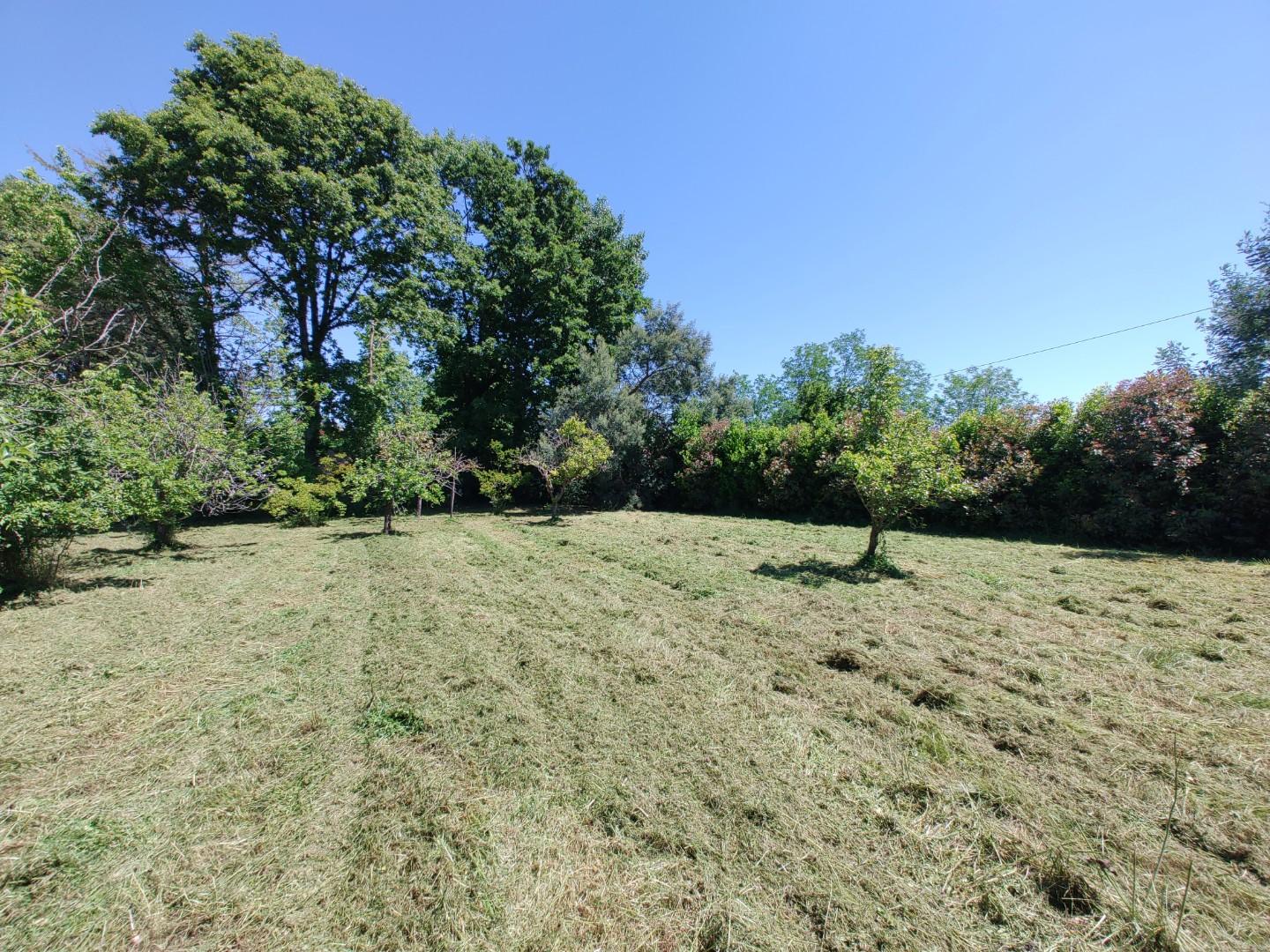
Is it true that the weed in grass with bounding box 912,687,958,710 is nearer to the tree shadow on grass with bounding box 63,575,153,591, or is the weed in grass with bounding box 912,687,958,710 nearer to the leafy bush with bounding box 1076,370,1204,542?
the leafy bush with bounding box 1076,370,1204,542

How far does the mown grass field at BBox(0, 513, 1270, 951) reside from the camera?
1698 millimetres

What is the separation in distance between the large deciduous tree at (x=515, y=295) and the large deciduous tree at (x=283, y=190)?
2.08 meters

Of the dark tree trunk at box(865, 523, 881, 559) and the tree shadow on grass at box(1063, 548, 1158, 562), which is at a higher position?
the dark tree trunk at box(865, 523, 881, 559)

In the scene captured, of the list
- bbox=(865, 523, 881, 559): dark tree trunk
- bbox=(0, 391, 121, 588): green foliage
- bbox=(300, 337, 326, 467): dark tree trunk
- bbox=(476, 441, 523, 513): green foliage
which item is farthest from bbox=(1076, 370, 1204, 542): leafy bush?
bbox=(300, 337, 326, 467): dark tree trunk

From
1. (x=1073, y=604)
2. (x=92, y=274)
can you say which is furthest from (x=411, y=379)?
(x=1073, y=604)

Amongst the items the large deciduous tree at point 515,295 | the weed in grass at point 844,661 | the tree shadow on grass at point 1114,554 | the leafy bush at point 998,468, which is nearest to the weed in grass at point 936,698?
the weed in grass at point 844,661

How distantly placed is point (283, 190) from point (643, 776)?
19717mm

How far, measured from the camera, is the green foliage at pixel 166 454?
21.3 ft

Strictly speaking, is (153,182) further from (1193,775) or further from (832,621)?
(1193,775)

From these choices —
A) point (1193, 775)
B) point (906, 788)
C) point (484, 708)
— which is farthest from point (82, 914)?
point (1193, 775)

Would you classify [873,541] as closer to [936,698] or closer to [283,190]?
[936,698]

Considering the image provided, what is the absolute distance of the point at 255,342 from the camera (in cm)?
1483

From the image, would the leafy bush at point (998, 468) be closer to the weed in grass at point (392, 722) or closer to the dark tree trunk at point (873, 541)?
the dark tree trunk at point (873, 541)

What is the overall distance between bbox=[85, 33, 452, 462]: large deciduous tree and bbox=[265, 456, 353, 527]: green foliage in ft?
9.95
